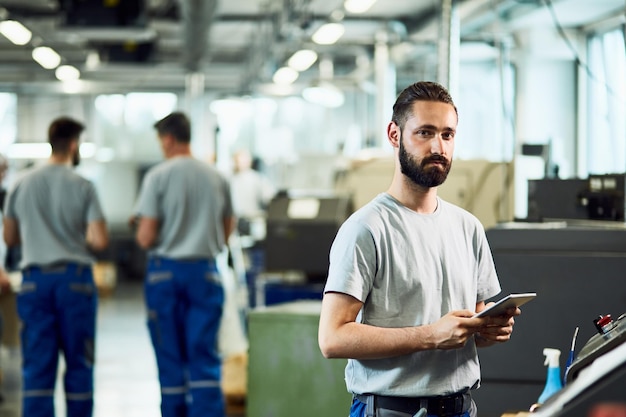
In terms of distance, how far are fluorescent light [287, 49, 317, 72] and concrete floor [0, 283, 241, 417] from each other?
3.41 m

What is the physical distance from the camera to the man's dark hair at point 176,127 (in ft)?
15.1

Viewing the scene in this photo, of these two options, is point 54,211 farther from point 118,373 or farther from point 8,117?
point 8,117

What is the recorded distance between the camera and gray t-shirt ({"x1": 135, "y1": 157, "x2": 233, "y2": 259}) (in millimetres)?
4496

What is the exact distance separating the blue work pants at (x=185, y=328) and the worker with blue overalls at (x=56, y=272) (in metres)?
0.31

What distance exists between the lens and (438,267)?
199cm

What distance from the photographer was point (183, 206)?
4.53 metres

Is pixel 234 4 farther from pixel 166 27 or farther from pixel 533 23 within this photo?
pixel 533 23

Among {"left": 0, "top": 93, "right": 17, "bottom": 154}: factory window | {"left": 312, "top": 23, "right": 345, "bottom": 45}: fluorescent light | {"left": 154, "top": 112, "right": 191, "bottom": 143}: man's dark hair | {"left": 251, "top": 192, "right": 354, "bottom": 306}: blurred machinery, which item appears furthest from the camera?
{"left": 0, "top": 93, "right": 17, "bottom": 154}: factory window

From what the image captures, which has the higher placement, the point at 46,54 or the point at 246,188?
the point at 46,54

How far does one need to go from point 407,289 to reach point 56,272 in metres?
2.75

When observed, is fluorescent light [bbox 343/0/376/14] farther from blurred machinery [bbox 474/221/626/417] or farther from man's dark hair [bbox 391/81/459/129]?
man's dark hair [bbox 391/81/459/129]

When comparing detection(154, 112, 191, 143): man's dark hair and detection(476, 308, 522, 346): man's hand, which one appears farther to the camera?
detection(154, 112, 191, 143): man's dark hair

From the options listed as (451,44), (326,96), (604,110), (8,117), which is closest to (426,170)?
(451,44)

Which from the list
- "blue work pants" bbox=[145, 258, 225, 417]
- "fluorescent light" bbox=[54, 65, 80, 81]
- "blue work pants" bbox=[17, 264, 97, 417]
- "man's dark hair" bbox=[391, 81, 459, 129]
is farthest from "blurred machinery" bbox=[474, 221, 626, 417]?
"fluorescent light" bbox=[54, 65, 80, 81]
